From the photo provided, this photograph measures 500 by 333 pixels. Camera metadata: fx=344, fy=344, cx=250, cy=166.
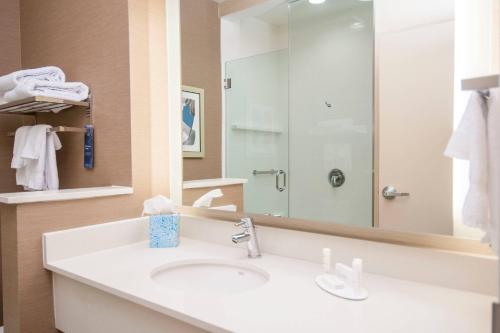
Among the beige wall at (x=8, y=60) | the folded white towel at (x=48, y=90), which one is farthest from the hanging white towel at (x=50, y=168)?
the beige wall at (x=8, y=60)

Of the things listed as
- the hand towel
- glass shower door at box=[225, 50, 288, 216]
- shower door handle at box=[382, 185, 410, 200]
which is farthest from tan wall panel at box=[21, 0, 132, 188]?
shower door handle at box=[382, 185, 410, 200]

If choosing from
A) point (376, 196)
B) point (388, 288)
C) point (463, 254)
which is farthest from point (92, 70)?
point (463, 254)

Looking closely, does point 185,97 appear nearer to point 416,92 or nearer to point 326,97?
point 326,97

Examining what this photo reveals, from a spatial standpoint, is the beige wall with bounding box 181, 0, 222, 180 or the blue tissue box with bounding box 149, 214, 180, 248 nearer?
the blue tissue box with bounding box 149, 214, 180, 248

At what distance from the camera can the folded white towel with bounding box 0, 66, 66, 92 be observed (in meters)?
1.58

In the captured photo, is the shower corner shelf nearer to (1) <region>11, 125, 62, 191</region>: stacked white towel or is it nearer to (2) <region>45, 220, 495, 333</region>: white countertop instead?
(1) <region>11, 125, 62, 191</region>: stacked white towel

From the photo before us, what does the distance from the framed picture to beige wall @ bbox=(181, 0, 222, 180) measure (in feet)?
0.07

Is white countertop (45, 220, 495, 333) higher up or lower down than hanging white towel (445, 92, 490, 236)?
lower down

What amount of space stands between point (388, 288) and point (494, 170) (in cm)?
46

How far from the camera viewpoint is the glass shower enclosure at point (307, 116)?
4.17ft

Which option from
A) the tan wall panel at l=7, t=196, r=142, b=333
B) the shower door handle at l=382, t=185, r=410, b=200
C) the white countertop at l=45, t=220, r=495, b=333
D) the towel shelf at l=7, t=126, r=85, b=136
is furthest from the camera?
the towel shelf at l=7, t=126, r=85, b=136

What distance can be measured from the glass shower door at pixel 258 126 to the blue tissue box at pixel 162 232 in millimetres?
333

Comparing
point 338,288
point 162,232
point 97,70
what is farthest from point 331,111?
point 97,70

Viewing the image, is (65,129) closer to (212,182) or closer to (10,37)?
(212,182)
